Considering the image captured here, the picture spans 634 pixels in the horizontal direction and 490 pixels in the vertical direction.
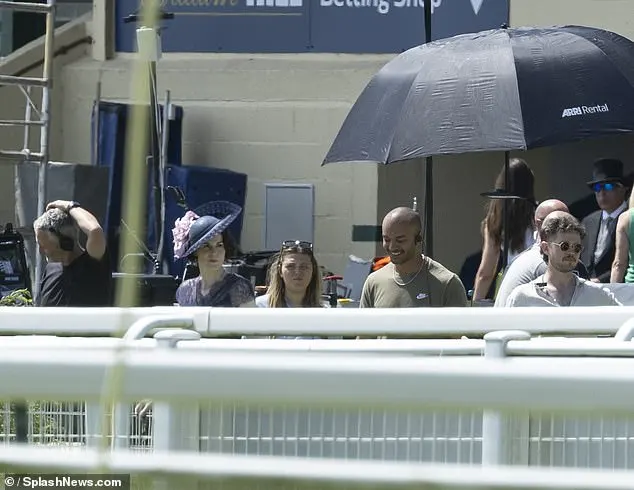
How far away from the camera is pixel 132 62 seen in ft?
35.1

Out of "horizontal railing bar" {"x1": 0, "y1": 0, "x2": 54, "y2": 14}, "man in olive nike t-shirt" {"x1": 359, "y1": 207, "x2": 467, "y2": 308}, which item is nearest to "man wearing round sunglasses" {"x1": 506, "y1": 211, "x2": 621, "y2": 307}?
"man in olive nike t-shirt" {"x1": 359, "y1": 207, "x2": 467, "y2": 308}

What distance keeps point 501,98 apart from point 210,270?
166cm

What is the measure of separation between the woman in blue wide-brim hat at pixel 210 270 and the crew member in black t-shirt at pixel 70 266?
0.37 metres

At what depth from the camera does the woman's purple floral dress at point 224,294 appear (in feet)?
17.3

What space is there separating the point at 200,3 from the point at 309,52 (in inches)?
37.9

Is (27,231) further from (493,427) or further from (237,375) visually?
(237,375)

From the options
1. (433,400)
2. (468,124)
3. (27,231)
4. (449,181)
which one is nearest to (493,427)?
(433,400)

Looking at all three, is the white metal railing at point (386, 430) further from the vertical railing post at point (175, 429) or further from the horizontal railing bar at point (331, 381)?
the horizontal railing bar at point (331, 381)

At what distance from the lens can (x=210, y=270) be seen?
17.7ft

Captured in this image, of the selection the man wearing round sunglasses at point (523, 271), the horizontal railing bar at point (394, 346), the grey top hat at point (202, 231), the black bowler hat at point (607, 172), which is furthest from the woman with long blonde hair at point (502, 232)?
the horizontal railing bar at point (394, 346)

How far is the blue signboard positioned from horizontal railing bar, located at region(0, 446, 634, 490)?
349 inches

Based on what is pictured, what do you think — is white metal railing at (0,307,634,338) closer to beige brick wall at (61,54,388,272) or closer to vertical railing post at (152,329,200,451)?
vertical railing post at (152,329,200,451)

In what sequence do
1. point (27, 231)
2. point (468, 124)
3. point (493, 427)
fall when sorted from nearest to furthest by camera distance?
point (493, 427) < point (468, 124) < point (27, 231)

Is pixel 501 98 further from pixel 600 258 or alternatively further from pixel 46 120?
pixel 46 120
